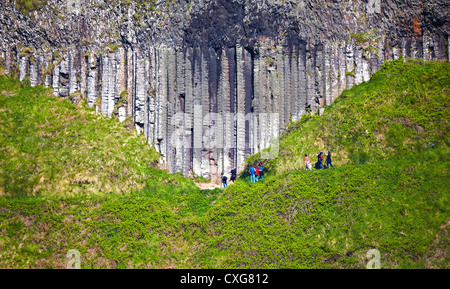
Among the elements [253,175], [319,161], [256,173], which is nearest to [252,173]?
Result: [253,175]

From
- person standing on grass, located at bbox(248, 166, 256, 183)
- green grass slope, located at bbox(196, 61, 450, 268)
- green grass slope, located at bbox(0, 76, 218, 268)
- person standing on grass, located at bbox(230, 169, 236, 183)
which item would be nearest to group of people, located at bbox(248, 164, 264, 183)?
person standing on grass, located at bbox(248, 166, 256, 183)

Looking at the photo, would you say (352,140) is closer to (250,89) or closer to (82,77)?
(250,89)

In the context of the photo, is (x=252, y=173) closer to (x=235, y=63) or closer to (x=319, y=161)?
(x=319, y=161)

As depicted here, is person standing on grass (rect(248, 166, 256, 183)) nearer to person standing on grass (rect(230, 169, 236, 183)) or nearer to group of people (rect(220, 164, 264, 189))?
group of people (rect(220, 164, 264, 189))

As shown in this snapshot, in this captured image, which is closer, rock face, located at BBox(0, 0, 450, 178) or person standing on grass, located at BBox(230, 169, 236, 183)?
person standing on grass, located at BBox(230, 169, 236, 183)

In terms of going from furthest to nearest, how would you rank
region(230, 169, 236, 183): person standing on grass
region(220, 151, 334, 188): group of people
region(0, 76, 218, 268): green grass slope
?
region(230, 169, 236, 183): person standing on grass < region(220, 151, 334, 188): group of people < region(0, 76, 218, 268): green grass slope

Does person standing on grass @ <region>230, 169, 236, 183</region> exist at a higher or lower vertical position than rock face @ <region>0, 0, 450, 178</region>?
lower

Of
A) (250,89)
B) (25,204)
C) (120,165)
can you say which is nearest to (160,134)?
(120,165)
